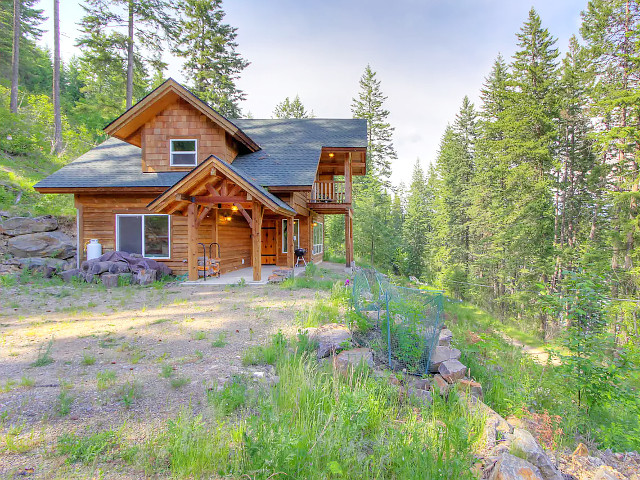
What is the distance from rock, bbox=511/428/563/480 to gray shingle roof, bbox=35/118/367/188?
880 cm

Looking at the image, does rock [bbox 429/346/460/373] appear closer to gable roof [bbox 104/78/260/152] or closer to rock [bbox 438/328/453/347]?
rock [bbox 438/328/453/347]

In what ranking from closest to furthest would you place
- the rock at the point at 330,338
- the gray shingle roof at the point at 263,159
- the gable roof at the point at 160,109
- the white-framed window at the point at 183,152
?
the rock at the point at 330,338, the gable roof at the point at 160,109, the gray shingle roof at the point at 263,159, the white-framed window at the point at 183,152

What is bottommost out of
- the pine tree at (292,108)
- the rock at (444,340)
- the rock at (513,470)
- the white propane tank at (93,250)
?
the rock at (444,340)

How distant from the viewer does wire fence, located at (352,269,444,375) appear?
433 centimetres

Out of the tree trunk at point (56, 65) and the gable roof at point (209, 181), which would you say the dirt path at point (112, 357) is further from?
the tree trunk at point (56, 65)

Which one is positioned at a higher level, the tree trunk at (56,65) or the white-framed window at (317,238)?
the tree trunk at (56,65)

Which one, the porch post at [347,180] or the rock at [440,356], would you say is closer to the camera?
the rock at [440,356]

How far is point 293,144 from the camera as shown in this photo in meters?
15.1

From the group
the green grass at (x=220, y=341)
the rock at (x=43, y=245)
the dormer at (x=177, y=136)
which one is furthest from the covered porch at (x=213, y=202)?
the green grass at (x=220, y=341)

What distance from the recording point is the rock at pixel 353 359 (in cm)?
382

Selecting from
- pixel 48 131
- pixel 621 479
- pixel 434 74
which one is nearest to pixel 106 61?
pixel 48 131

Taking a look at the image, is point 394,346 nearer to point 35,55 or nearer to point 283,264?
point 283,264

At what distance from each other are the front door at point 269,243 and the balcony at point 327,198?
2.41 m

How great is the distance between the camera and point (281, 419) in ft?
8.58
